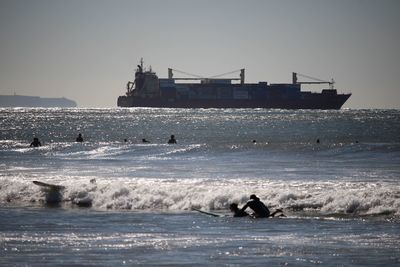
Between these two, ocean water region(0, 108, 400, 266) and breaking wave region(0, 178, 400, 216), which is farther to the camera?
breaking wave region(0, 178, 400, 216)

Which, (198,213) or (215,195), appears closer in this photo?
(198,213)

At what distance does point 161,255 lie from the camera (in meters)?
15.7

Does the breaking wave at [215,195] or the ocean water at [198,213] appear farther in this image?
the breaking wave at [215,195]

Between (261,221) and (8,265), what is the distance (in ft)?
24.5

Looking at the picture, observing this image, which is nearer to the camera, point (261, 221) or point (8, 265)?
point (8, 265)

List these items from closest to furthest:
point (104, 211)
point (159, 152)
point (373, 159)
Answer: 1. point (104, 211)
2. point (373, 159)
3. point (159, 152)

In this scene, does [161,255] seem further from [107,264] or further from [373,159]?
[373,159]

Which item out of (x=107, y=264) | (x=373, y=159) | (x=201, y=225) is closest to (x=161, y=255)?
(x=107, y=264)

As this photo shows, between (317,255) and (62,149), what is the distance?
40469 mm

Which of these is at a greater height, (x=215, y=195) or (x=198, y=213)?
(x=215, y=195)

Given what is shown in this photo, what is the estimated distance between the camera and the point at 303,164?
39562mm

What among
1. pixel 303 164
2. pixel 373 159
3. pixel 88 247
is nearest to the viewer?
pixel 88 247

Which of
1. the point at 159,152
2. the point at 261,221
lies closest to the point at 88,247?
the point at 261,221

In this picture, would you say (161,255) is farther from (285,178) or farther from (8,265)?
(285,178)
